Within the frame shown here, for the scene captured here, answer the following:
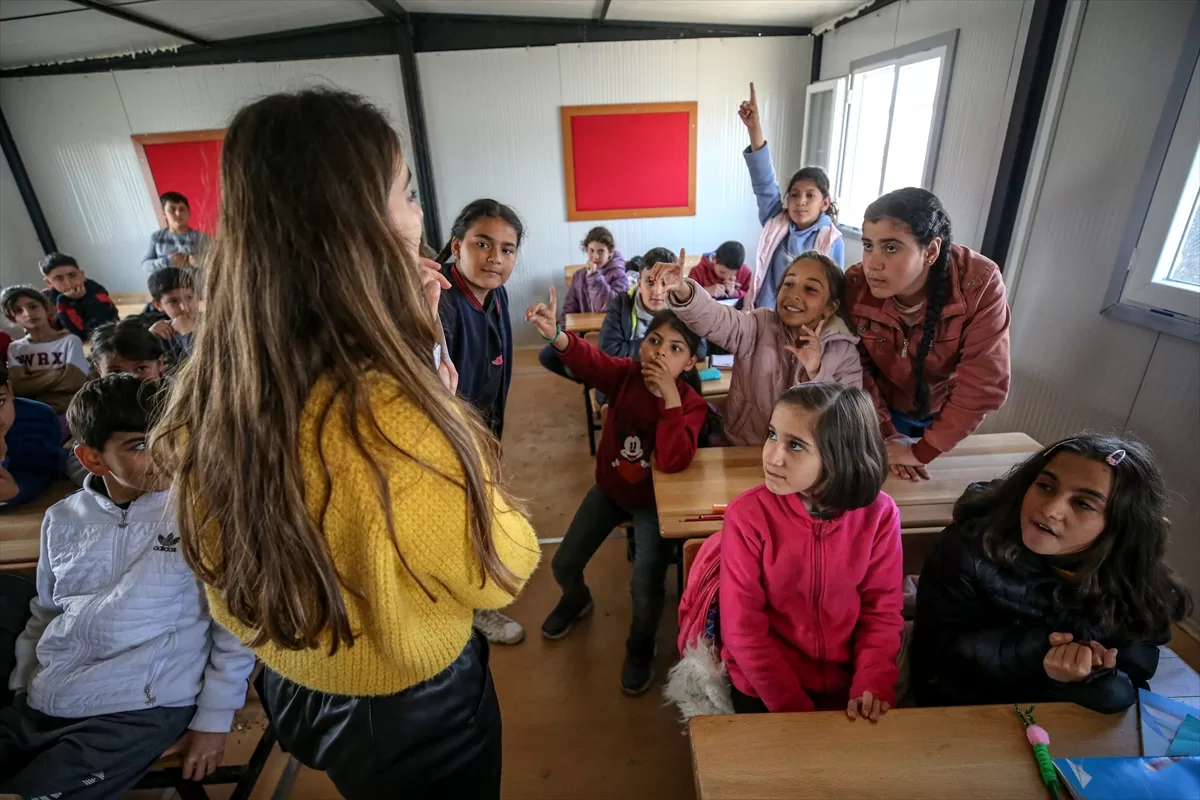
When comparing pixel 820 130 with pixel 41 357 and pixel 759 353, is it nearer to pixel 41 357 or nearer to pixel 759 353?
pixel 759 353

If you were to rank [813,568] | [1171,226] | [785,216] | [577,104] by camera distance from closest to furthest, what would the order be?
[813,568], [1171,226], [785,216], [577,104]

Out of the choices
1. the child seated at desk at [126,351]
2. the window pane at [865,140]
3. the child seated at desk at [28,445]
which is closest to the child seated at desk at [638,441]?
the child seated at desk at [126,351]

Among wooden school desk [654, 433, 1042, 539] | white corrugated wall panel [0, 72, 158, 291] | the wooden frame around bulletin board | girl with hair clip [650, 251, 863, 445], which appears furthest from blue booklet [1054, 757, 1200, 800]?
white corrugated wall panel [0, 72, 158, 291]

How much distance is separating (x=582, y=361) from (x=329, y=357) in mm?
1302

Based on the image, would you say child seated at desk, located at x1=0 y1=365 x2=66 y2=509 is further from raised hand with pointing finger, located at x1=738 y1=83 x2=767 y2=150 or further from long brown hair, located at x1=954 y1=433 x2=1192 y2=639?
raised hand with pointing finger, located at x1=738 y1=83 x2=767 y2=150

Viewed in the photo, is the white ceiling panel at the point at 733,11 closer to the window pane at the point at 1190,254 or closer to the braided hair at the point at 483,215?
the window pane at the point at 1190,254

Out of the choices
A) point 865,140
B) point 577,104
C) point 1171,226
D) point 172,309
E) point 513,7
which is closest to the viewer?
point 1171,226

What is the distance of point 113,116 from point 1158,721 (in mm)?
6930

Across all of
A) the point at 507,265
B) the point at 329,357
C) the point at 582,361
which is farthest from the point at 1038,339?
the point at 329,357

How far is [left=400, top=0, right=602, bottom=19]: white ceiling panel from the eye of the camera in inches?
156

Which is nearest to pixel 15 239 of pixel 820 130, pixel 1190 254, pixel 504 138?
pixel 504 138

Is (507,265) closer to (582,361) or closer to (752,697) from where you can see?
(582,361)

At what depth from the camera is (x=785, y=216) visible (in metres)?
2.77

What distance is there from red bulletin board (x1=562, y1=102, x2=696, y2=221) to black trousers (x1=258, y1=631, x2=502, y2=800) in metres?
4.73
